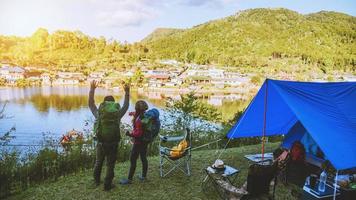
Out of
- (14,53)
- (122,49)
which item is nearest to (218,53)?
(122,49)

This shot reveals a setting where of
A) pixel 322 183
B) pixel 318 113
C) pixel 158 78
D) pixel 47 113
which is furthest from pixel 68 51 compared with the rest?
pixel 322 183

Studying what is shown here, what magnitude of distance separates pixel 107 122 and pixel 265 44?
86.7m

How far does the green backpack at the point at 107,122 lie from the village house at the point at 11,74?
60877 mm

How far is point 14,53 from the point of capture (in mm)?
78062

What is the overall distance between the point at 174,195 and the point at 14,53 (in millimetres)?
84676

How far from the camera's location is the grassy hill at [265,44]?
79.0 m

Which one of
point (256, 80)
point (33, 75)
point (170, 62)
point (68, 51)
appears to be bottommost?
point (256, 80)

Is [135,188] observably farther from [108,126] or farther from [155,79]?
[155,79]

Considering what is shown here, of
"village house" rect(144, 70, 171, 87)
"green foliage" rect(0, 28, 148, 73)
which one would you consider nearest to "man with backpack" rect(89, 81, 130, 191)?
"village house" rect(144, 70, 171, 87)

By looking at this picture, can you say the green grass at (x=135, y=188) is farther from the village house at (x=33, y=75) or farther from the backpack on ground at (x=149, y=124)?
the village house at (x=33, y=75)

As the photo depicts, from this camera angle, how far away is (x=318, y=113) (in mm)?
4754

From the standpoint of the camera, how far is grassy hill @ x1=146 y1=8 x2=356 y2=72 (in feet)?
259

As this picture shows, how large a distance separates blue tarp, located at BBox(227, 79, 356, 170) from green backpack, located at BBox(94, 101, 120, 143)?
2492 millimetres

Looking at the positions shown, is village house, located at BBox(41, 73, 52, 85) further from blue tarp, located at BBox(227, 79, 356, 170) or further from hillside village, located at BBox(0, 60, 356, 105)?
blue tarp, located at BBox(227, 79, 356, 170)
